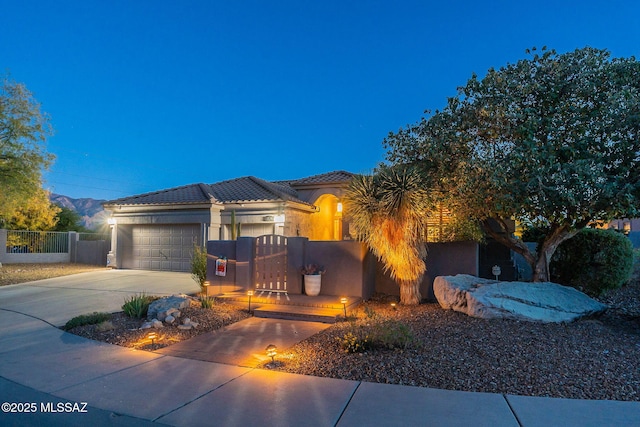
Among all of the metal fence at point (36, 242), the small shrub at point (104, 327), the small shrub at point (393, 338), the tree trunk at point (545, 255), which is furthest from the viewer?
the metal fence at point (36, 242)

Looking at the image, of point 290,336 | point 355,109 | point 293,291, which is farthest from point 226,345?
point 355,109

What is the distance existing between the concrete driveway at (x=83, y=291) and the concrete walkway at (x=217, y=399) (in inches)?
115

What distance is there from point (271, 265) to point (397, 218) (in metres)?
3.42

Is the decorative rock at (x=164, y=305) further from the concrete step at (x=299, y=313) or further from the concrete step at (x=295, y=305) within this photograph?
the concrete step at (x=299, y=313)

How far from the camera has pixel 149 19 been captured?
2002 centimetres

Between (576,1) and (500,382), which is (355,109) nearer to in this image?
(576,1)

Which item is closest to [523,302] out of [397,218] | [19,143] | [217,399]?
[397,218]

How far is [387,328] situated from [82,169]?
223 ft

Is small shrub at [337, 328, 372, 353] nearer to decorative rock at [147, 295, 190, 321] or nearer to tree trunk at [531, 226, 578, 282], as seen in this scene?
decorative rock at [147, 295, 190, 321]

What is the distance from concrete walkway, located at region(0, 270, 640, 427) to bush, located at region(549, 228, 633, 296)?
6.49 m

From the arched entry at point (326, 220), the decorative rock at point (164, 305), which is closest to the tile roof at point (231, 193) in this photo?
the arched entry at point (326, 220)

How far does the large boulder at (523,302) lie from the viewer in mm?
6504

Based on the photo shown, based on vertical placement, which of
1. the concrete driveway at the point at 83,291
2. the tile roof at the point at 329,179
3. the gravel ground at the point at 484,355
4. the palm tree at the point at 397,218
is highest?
the tile roof at the point at 329,179

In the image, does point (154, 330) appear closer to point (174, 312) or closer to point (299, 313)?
point (174, 312)
